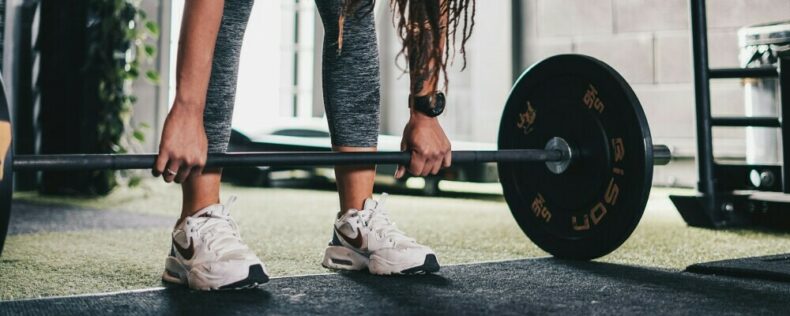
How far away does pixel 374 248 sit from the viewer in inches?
48.3

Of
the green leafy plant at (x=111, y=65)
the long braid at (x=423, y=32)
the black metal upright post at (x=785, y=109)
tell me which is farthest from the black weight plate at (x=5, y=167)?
the green leafy plant at (x=111, y=65)

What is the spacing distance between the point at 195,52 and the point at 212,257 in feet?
0.88

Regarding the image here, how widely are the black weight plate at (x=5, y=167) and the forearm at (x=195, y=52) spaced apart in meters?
0.19

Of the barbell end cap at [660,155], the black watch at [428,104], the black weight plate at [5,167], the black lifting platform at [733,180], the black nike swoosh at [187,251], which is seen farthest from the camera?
the black lifting platform at [733,180]

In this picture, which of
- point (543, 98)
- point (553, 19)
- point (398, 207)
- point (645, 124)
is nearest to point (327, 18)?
point (543, 98)

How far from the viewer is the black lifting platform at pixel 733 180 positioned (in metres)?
1.85

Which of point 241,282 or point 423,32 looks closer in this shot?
point 241,282

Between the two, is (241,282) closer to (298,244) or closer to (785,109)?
(298,244)

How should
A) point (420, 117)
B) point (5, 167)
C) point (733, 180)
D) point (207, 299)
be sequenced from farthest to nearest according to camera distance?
point (733, 180), point (420, 117), point (207, 299), point (5, 167)

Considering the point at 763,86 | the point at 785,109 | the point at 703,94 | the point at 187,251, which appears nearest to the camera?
the point at 187,251

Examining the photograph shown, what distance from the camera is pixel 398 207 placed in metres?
2.68

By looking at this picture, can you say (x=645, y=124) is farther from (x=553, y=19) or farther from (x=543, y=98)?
(x=553, y=19)

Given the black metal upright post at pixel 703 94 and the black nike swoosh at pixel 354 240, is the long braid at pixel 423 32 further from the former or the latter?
the black metal upright post at pixel 703 94

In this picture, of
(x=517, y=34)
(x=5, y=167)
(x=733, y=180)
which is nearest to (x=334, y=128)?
(x=5, y=167)
